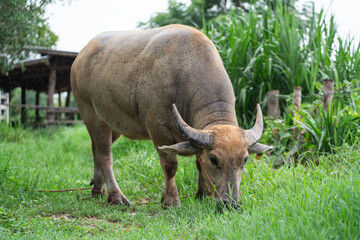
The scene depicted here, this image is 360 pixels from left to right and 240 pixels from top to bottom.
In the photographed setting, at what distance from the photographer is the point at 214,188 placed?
133 inches

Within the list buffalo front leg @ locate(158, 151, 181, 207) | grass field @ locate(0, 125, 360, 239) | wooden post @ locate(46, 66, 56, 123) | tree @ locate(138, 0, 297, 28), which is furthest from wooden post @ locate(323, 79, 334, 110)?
tree @ locate(138, 0, 297, 28)

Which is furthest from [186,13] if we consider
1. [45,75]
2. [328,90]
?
[328,90]

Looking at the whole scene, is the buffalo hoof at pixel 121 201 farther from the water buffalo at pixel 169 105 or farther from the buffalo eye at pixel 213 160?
the buffalo eye at pixel 213 160

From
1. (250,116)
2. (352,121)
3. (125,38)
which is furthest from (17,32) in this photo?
(352,121)

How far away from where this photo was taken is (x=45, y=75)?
15461mm

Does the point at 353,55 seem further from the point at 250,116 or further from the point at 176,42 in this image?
the point at 176,42

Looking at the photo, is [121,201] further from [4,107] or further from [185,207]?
[4,107]

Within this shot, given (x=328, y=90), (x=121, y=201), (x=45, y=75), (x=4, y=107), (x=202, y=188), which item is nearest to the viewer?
(x=202, y=188)

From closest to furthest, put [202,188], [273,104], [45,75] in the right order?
[202,188]
[273,104]
[45,75]

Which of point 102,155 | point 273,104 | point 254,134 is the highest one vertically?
point 254,134

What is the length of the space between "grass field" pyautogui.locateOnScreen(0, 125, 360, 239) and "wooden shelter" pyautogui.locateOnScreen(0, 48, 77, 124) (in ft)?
24.3

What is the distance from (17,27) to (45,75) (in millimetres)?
8855

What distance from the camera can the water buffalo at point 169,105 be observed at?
11.1 ft

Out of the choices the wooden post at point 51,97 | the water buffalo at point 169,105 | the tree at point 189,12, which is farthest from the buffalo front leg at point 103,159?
the tree at point 189,12
